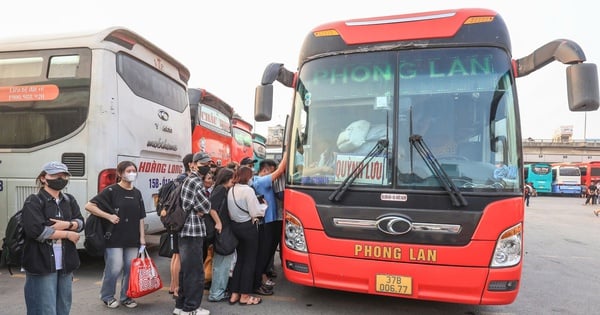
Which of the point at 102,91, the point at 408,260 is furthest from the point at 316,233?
the point at 102,91

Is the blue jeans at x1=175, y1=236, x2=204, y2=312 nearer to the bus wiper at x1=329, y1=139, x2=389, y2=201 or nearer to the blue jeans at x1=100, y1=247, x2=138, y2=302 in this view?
the blue jeans at x1=100, y1=247, x2=138, y2=302

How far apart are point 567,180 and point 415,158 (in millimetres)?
36754

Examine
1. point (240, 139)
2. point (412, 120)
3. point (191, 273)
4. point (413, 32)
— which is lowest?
point (191, 273)

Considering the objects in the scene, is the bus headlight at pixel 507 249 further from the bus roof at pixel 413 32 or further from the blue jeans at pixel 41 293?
the blue jeans at pixel 41 293

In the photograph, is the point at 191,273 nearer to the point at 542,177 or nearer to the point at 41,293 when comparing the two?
the point at 41,293

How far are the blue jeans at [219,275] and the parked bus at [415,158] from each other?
31.1 inches

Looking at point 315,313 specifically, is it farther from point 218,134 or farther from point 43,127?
point 218,134

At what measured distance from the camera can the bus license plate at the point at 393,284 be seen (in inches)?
134

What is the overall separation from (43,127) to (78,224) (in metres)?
2.59

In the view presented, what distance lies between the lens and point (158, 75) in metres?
6.04

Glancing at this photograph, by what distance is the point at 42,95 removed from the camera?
4.95 m

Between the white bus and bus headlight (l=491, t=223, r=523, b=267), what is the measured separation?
14.7 ft

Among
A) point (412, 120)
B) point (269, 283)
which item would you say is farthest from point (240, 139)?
point (412, 120)

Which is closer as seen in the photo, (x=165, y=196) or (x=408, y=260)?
(x=408, y=260)
